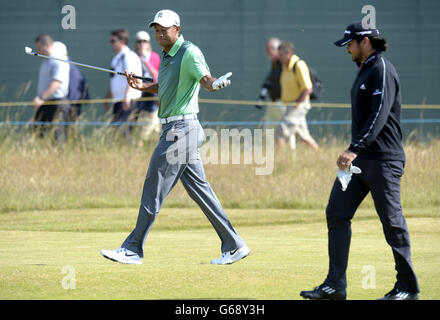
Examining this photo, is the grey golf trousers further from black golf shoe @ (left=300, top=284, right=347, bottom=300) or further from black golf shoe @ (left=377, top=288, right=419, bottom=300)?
black golf shoe @ (left=377, top=288, right=419, bottom=300)

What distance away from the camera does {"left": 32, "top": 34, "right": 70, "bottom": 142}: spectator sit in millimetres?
16562

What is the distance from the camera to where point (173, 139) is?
→ 820 centimetres

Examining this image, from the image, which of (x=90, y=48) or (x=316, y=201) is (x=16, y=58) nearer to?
(x=90, y=48)

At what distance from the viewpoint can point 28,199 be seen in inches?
579

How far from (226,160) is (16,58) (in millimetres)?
→ 8243

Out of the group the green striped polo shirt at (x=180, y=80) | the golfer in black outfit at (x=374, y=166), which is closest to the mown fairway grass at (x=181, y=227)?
the golfer in black outfit at (x=374, y=166)

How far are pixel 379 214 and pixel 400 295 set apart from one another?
0.59m

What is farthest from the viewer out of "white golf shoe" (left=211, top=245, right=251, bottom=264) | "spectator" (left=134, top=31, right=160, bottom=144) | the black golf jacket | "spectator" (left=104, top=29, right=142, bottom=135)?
"spectator" (left=134, top=31, right=160, bottom=144)

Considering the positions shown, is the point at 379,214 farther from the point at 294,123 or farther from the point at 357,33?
the point at 294,123

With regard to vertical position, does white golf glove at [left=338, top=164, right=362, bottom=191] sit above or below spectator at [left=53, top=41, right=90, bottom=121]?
below

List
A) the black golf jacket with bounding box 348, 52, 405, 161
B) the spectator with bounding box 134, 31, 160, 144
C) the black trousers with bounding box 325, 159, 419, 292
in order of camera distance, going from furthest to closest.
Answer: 1. the spectator with bounding box 134, 31, 160, 144
2. the black trousers with bounding box 325, 159, 419, 292
3. the black golf jacket with bounding box 348, 52, 405, 161

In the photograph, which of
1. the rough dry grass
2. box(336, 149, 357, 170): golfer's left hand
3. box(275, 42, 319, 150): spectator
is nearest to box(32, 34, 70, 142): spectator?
the rough dry grass

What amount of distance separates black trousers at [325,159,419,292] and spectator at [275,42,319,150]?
10.1 m

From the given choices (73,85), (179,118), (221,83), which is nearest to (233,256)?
(179,118)
